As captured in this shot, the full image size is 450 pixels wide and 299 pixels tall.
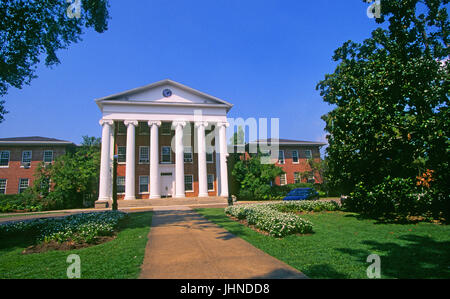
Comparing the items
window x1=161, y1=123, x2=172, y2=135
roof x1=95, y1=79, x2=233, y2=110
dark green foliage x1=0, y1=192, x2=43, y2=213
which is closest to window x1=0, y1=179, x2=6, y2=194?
dark green foliage x1=0, y1=192, x2=43, y2=213

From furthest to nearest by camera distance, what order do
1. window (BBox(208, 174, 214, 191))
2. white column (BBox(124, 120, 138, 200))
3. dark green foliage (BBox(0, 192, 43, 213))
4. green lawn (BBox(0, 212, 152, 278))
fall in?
window (BBox(208, 174, 214, 191)) → white column (BBox(124, 120, 138, 200)) → dark green foliage (BBox(0, 192, 43, 213)) → green lawn (BBox(0, 212, 152, 278))

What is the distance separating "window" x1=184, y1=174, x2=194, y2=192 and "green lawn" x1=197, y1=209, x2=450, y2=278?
2231 cm

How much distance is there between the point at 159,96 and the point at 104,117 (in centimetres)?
661

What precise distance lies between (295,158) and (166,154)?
62.7ft

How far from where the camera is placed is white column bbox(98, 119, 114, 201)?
2554 cm

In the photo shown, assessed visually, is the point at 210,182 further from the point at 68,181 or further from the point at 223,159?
the point at 68,181

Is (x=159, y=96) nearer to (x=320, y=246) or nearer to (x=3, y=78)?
(x=3, y=78)

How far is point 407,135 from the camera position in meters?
8.67

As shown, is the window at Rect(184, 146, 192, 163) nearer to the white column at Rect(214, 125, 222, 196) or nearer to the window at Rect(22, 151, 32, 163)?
the white column at Rect(214, 125, 222, 196)

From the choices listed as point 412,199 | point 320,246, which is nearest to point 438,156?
point 412,199

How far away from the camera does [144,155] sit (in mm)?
30312

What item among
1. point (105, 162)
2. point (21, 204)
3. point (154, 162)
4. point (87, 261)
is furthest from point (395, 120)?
point (21, 204)

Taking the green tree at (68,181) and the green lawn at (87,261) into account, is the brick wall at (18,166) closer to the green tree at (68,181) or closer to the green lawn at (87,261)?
the green tree at (68,181)

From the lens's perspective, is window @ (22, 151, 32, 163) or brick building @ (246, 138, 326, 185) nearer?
window @ (22, 151, 32, 163)
